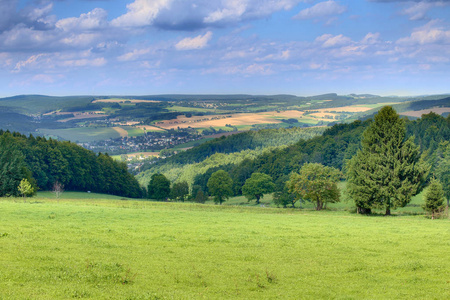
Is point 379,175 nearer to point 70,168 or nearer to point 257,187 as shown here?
point 257,187

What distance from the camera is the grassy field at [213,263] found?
43.2 ft

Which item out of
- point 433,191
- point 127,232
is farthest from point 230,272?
point 433,191

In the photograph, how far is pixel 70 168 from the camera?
101062 mm

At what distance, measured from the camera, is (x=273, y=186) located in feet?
325

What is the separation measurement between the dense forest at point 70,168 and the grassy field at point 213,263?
68945mm

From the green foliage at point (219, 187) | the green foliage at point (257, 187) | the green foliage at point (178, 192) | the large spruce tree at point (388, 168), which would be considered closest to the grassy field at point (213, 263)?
the large spruce tree at point (388, 168)

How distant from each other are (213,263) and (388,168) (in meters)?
32.6

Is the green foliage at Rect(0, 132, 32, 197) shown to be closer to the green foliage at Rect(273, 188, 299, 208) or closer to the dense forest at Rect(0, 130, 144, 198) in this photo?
the dense forest at Rect(0, 130, 144, 198)

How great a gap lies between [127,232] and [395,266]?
49.8ft

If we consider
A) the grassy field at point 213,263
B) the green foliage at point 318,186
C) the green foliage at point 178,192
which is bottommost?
the green foliage at point 178,192

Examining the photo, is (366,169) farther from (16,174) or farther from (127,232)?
(16,174)

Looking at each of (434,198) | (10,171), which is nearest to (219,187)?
(10,171)

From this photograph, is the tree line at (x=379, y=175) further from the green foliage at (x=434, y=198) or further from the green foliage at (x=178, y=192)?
the green foliage at (x=178, y=192)

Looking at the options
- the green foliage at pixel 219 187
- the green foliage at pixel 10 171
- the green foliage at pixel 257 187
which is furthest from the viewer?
the green foliage at pixel 257 187
